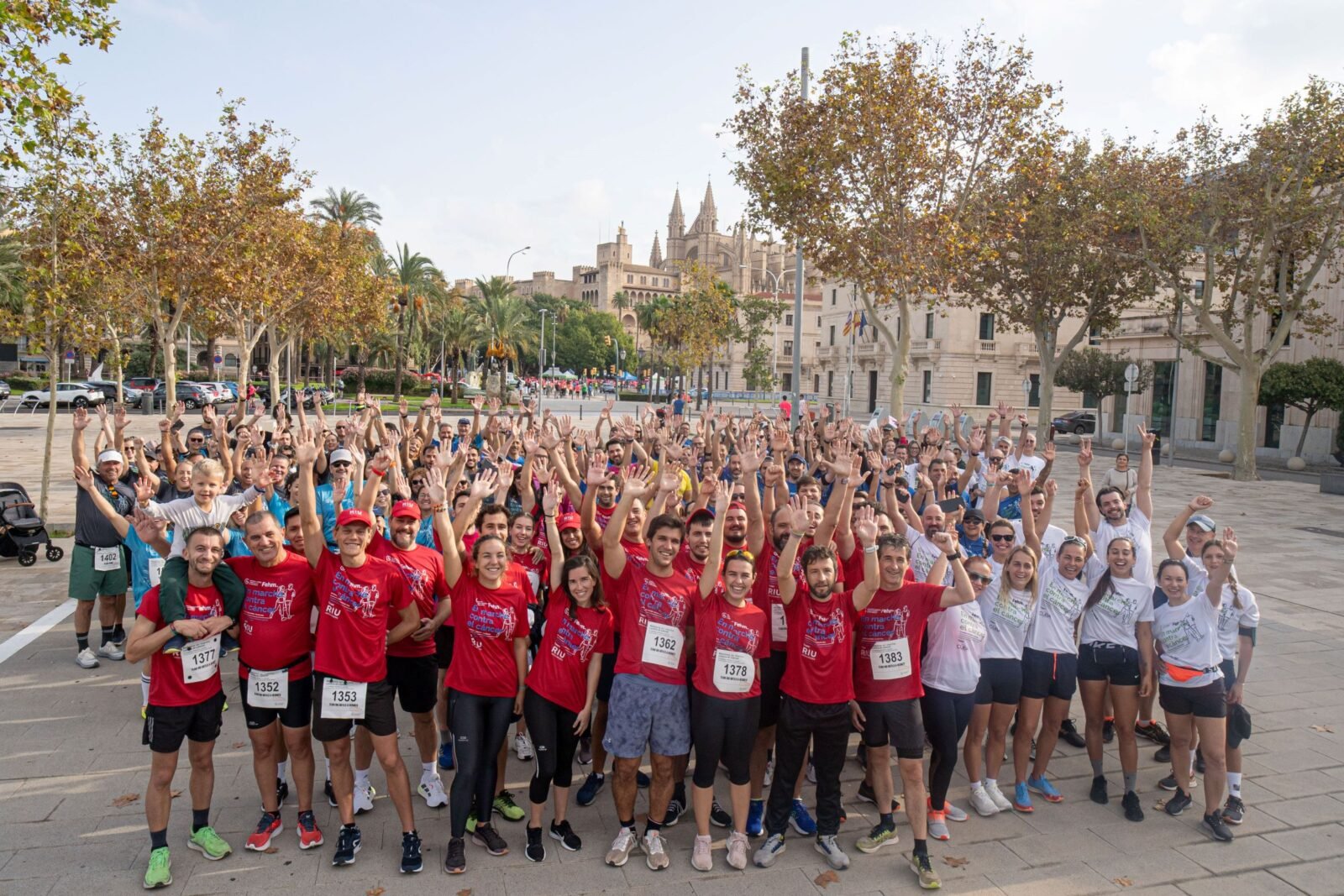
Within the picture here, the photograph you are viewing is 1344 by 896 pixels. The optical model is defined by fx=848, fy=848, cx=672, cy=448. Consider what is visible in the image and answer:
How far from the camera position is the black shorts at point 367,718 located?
4508 millimetres

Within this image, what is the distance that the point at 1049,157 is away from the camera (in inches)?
736

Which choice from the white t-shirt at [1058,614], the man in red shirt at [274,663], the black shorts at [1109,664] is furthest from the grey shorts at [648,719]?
the black shorts at [1109,664]

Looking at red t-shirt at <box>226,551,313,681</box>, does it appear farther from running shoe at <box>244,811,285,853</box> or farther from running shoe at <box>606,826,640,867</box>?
running shoe at <box>606,826,640,867</box>

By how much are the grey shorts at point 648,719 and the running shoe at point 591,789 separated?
0.85 m

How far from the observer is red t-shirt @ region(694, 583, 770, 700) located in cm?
459

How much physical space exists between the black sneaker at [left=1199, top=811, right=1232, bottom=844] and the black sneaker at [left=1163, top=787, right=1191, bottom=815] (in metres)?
0.17

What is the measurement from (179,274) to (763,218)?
12096 mm

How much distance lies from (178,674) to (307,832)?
3.68ft

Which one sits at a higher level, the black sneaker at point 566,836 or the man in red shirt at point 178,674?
the man in red shirt at point 178,674

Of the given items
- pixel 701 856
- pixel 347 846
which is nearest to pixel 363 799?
pixel 347 846

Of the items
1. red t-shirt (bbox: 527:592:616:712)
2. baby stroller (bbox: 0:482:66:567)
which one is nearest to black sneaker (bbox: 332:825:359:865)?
red t-shirt (bbox: 527:592:616:712)

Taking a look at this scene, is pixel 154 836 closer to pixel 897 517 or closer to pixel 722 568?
pixel 722 568

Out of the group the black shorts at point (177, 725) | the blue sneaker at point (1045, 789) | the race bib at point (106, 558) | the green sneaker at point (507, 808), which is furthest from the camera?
the race bib at point (106, 558)

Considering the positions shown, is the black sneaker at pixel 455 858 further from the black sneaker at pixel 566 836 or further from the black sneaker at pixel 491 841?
the black sneaker at pixel 566 836
